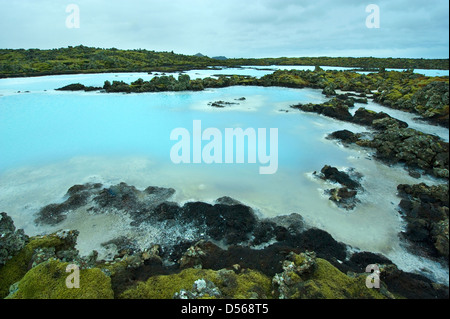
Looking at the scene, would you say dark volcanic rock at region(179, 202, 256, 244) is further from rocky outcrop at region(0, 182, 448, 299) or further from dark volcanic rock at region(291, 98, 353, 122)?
dark volcanic rock at region(291, 98, 353, 122)

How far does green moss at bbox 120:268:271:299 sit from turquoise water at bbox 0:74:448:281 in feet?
11.6

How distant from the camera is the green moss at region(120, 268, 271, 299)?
5.13 meters

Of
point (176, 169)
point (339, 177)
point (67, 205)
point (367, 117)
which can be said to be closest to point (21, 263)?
point (67, 205)

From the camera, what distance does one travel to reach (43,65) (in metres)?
63.5

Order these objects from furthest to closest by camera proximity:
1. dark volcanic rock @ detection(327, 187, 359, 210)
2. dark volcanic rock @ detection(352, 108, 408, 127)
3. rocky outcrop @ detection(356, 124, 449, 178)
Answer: dark volcanic rock @ detection(352, 108, 408, 127)
rocky outcrop @ detection(356, 124, 449, 178)
dark volcanic rock @ detection(327, 187, 359, 210)

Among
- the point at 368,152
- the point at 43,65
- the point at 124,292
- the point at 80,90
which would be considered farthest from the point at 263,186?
the point at 43,65

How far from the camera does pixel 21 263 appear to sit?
5879 millimetres

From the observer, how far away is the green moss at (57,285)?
459cm

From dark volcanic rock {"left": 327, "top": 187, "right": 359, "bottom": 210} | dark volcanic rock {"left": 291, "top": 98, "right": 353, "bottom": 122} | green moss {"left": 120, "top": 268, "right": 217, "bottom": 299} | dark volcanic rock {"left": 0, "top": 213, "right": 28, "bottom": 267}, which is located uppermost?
dark volcanic rock {"left": 291, "top": 98, "right": 353, "bottom": 122}

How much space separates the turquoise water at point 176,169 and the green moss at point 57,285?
330 cm

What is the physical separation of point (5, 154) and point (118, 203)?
11657 millimetres

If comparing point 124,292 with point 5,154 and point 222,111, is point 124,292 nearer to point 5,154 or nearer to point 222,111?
point 5,154

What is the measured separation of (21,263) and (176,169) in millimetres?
8564

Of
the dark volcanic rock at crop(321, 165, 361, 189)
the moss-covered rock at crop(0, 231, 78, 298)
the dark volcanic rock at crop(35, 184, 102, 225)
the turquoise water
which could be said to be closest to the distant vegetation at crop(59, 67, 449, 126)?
the turquoise water
